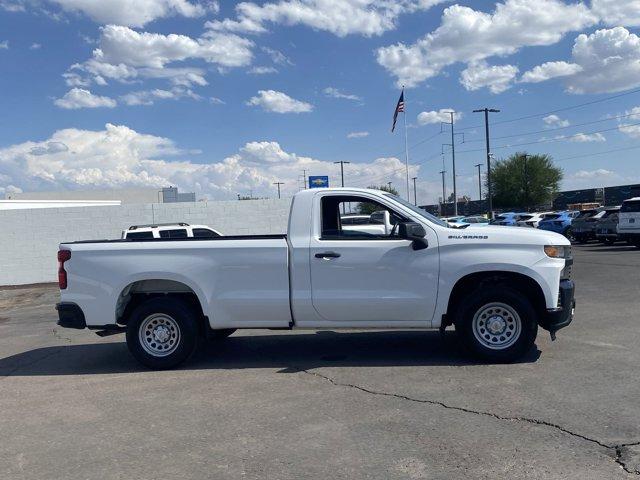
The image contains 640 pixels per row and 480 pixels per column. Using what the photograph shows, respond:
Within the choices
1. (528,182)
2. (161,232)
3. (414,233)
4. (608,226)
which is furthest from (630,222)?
(528,182)

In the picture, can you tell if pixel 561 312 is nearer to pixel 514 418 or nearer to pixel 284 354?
pixel 514 418

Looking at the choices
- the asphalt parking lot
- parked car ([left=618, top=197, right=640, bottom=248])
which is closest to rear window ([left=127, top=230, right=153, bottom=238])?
the asphalt parking lot

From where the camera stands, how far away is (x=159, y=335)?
7191 millimetres

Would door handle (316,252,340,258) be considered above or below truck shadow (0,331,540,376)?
above

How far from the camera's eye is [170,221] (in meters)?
21.7

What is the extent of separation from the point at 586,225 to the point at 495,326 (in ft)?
79.7

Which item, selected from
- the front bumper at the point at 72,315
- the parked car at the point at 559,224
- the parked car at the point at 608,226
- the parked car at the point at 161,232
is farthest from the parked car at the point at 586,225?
the front bumper at the point at 72,315

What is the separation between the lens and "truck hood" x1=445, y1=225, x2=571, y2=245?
6.68 m

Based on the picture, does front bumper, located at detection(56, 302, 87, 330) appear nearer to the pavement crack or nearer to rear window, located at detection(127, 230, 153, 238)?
the pavement crack

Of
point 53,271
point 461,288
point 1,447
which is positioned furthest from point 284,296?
point 53,271

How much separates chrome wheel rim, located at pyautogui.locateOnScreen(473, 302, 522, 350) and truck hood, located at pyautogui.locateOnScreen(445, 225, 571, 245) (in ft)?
2.44

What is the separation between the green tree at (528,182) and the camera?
224ft

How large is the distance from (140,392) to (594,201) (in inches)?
2587

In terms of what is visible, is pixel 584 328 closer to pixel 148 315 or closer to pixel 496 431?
pixel 496 431
